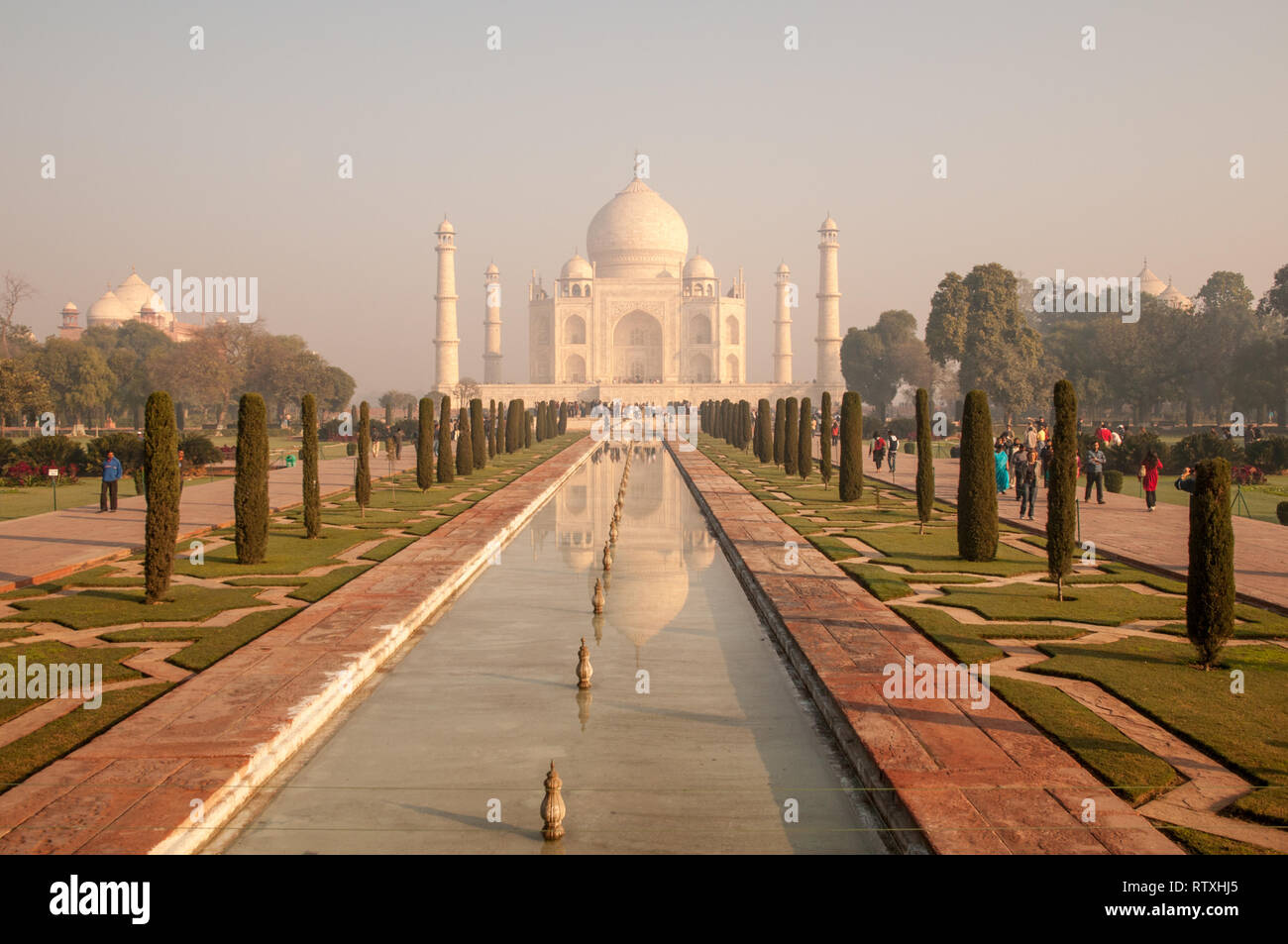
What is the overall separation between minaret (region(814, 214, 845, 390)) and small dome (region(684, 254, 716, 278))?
9995 mm

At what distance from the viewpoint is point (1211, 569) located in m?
6.68

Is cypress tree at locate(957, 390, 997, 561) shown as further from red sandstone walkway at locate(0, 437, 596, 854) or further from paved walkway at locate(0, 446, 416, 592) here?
paved walkway at locate(0, 446, 416, 592)

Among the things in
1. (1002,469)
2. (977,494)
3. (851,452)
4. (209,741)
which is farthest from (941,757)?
(1002,469)

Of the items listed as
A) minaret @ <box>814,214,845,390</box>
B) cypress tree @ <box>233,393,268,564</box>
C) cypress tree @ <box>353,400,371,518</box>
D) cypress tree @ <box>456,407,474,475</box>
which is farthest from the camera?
minaret @ <box>814,214,845,390</box>

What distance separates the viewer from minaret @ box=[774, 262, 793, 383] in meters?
67.1

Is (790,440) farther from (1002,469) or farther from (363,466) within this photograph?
(363,466)

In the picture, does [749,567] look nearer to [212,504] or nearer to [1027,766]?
[1027,766]

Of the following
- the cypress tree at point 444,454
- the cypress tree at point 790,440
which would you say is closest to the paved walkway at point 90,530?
the cypress tree at point 444,454

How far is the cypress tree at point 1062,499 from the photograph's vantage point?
893 cm

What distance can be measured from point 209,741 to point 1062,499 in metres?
6.50

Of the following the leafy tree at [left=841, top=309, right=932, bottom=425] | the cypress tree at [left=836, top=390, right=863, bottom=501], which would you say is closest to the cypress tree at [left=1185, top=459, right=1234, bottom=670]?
the cypress tree at [left=836, top=390, right=863, bottom=501]

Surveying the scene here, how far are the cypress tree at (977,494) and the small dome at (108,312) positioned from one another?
77.5 meters

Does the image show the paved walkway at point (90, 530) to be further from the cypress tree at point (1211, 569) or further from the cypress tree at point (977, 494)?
the cypress tree at point (1211, 569)
